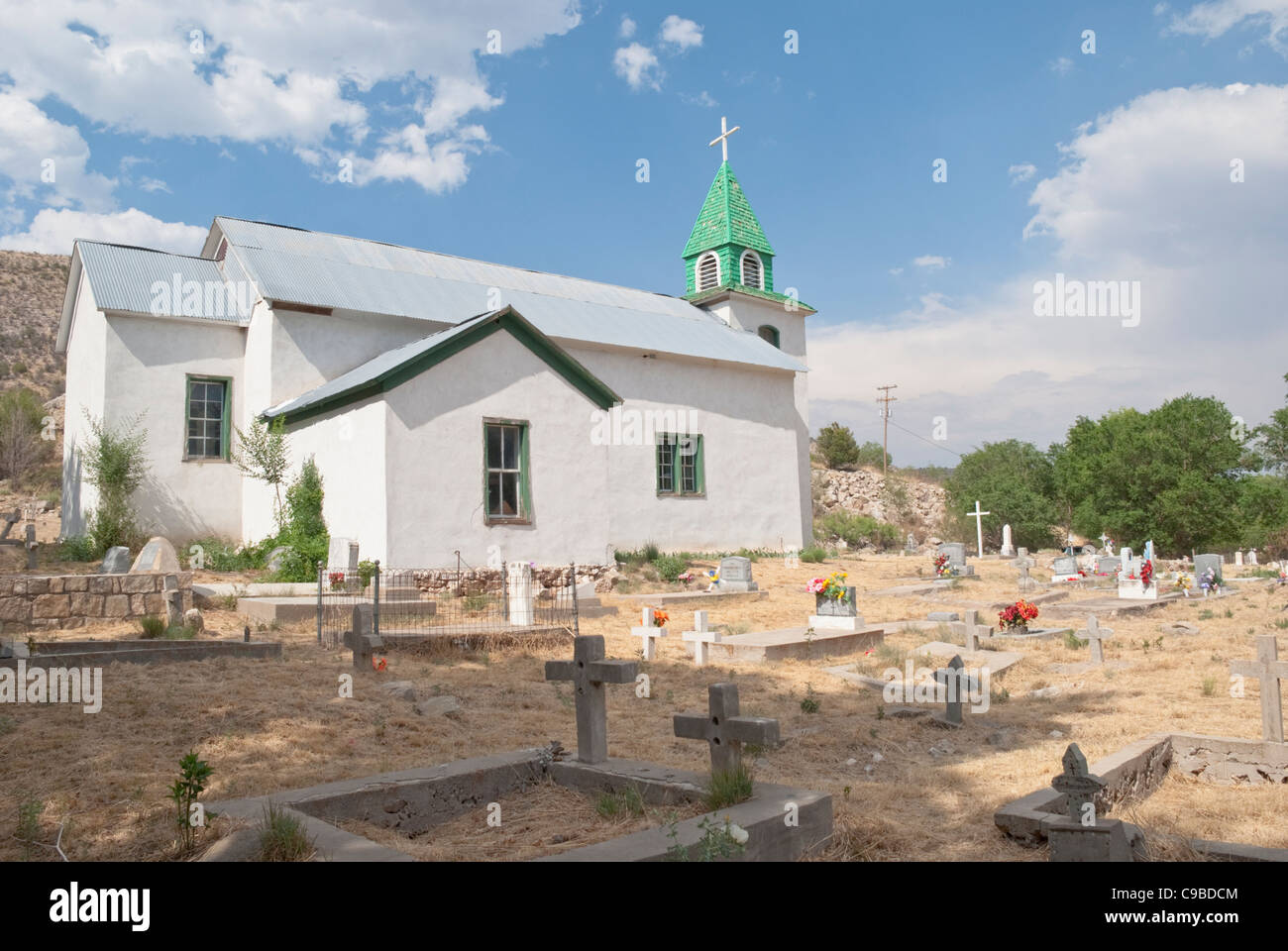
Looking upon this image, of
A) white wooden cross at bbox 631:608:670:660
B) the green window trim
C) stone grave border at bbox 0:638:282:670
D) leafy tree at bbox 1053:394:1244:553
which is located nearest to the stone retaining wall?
stone grave border at bbox 0:638:282:670

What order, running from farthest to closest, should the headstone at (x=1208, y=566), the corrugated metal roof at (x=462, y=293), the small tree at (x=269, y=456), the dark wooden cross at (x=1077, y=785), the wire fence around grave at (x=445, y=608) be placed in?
the headstone at (x=1208, y=566)
the corrugated metal roof at (x=462, y=293)
the small tree at (x=269, y=456)
the wire fence around grave at (x=445, y=608)
the dark wooden cross at (x=1077, y=785)

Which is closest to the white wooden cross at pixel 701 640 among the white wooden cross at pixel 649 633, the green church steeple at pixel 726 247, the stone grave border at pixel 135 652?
the white wooden cross at pixel 649 633

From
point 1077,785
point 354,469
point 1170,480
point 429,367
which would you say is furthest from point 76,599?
point 1170,480

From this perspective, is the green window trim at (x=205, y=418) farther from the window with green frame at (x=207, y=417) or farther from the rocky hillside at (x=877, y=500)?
the rocky hillside at (x=877, y=500)

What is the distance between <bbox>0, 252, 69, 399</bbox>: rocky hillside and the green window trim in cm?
3438

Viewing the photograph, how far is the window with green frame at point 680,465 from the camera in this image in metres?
24.9

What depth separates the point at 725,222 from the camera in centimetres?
3136

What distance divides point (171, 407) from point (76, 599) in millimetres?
9673

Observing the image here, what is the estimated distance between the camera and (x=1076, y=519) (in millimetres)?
45656

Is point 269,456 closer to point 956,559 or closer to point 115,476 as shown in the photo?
point 115,476

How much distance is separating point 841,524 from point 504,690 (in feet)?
114

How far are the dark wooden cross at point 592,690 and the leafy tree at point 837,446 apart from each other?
56.5 m

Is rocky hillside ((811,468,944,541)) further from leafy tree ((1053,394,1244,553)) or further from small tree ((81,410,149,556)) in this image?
small tree ((81,410,149,556))

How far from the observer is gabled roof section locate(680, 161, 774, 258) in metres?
31.4
